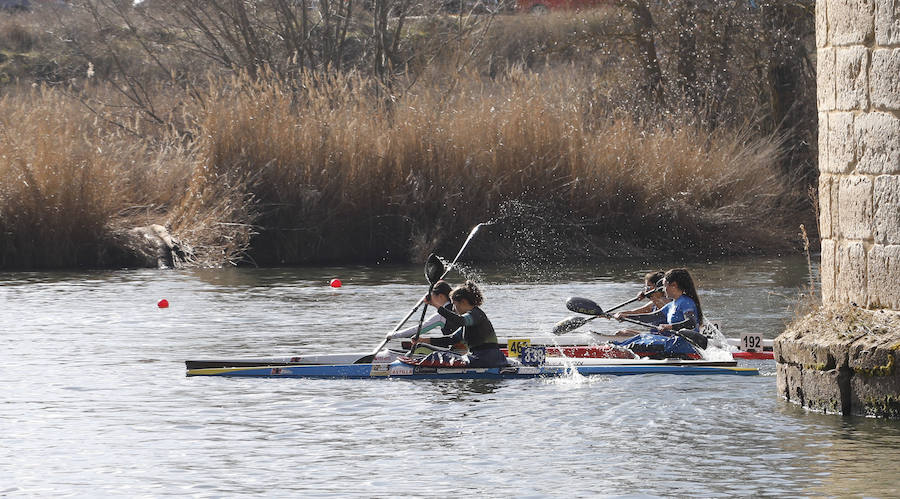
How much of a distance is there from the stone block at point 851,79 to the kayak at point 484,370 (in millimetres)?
3011

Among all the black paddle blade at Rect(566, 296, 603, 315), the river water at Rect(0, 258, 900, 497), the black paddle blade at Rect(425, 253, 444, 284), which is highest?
the black paddle blade at Rect(425, 253, 444, 284)

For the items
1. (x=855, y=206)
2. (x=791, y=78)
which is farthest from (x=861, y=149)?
(x=791, y=78)

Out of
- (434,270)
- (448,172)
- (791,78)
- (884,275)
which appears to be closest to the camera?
(884,275)

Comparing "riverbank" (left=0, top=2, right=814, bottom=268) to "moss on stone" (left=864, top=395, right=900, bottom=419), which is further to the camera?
→ "riverbank" (left=0, top=2, right=814, bottom=268)

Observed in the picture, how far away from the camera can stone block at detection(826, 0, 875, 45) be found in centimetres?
955

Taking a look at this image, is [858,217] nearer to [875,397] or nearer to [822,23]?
[875,397]

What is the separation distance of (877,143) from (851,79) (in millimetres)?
475

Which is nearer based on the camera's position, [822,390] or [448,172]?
[822,390]

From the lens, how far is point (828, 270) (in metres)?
10.0

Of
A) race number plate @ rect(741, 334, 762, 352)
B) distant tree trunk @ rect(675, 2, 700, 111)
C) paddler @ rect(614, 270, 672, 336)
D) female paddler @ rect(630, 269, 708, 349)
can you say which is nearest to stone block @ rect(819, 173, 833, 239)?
female paddler @ rect(630, 269, 708, 349)

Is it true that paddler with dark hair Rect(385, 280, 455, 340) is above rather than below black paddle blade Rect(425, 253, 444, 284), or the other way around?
below

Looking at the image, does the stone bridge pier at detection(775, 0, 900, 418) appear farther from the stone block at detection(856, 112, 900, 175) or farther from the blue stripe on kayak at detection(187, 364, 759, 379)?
the blue stripe on kayak at detection(187, 364, 759, 379)

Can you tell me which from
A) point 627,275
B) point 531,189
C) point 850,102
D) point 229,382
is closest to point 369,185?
point 531,189

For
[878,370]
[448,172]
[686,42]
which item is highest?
[686,42]
